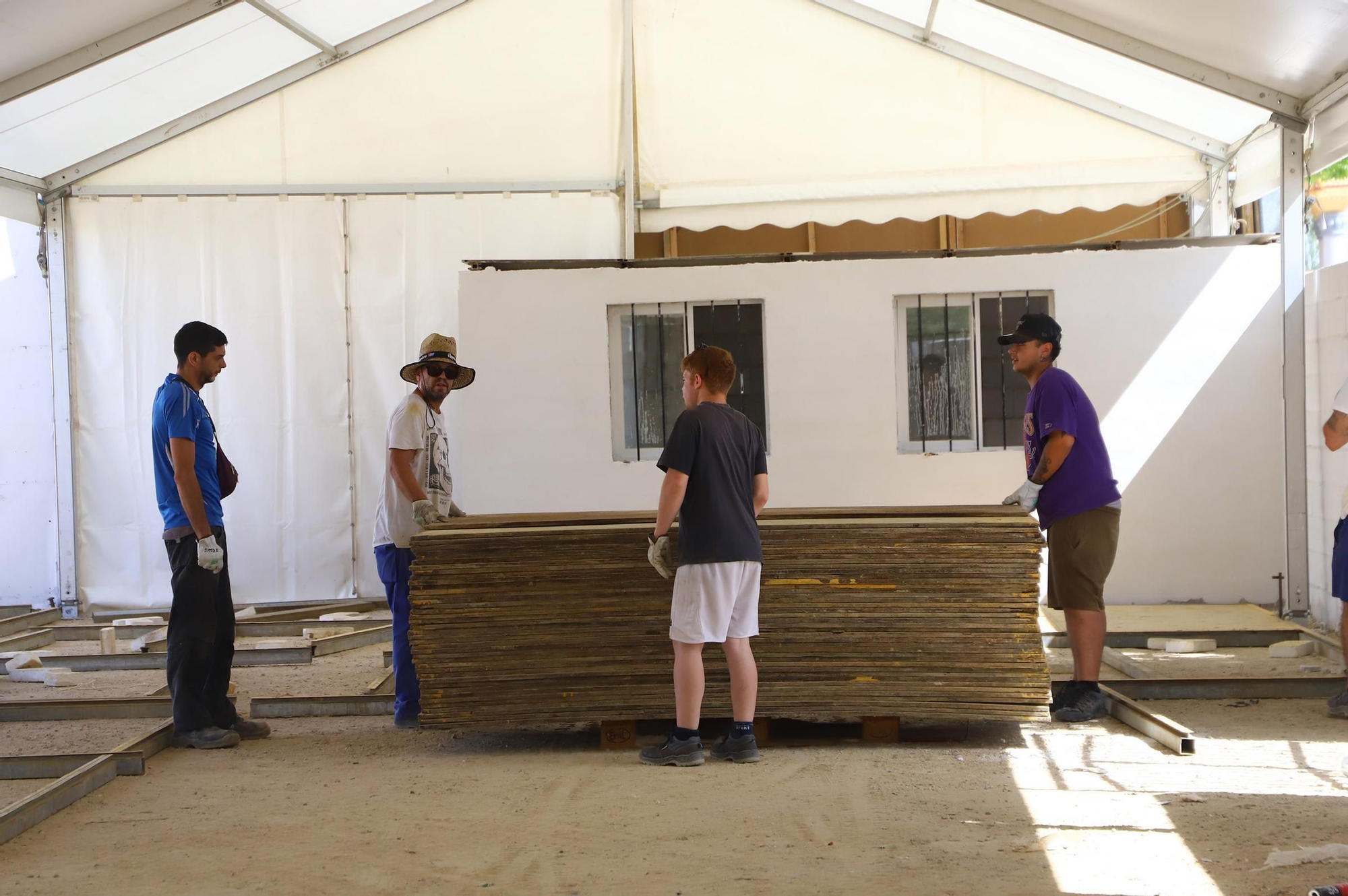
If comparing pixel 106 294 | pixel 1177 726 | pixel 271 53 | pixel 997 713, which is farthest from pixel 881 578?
pixel 106 294

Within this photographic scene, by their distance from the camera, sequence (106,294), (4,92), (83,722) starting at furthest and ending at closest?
(106,294), (4,92), (83,722)

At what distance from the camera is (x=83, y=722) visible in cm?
625

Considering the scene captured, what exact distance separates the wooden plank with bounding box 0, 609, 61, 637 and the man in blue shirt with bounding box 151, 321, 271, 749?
190 inches

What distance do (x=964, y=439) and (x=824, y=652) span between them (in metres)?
→ 4.35

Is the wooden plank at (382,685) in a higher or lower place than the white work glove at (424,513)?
lower

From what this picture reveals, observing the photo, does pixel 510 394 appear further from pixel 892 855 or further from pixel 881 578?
pixel 892 855

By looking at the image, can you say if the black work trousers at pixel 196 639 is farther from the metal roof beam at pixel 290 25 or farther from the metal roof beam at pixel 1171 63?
the metal roof beam at pixel 1171 63

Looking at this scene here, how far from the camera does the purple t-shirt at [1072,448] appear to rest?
547cm

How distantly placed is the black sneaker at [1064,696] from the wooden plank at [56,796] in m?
4.39

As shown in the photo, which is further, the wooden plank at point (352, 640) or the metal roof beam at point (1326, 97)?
the wooden plank at point (352, 640)

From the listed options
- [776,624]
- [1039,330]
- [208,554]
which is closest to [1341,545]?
[1039,330]

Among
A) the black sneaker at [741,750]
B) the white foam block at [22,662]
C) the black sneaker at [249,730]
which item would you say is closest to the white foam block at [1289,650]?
the black sneaker at [741,750]

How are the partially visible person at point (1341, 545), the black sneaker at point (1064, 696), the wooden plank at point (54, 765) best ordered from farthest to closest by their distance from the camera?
1. the black sneaker at point (1064, 696)
2. the partially visible person at point (1341, 545)
3. the wooden plank at point (54, 765)

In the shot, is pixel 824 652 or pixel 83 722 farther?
pixel 83 722
